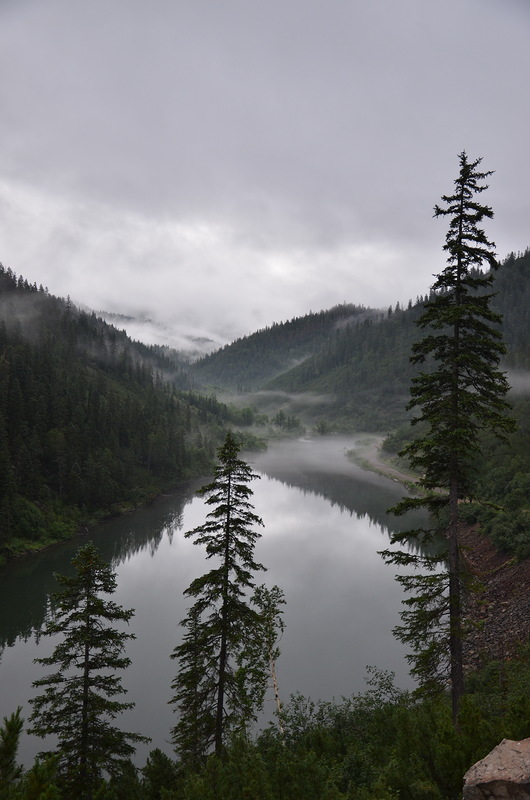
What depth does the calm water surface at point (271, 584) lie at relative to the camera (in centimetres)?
2750

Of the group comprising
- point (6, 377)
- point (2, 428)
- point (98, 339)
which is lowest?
point (2, 428)

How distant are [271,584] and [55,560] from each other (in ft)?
90.8

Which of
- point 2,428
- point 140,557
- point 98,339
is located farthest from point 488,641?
point 98,339

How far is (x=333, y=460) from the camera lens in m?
144

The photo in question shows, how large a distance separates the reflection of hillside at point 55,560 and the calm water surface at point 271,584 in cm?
16

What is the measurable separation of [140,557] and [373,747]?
47112 millimetres

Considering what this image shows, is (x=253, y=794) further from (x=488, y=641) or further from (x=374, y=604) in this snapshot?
(x=374, y=604)

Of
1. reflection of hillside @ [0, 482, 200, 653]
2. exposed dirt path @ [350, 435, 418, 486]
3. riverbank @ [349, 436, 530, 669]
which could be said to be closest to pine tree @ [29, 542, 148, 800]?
riverbank @ [349, 436, 530, 669]

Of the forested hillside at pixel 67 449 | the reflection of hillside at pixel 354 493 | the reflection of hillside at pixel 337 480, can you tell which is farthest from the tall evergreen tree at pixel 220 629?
the reflection of hillside at pixel 354 493

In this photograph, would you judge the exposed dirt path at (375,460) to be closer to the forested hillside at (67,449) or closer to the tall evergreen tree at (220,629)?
the forested hillside at (67,449)

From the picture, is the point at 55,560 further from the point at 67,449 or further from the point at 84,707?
the point at 84,707

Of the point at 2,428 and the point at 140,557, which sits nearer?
the point at 140,557

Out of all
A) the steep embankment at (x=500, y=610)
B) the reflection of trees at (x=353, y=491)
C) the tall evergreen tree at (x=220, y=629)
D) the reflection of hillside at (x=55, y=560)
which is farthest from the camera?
the reflection of trees at (x=353, y=491)

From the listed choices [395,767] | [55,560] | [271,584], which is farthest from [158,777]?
[55,560]
